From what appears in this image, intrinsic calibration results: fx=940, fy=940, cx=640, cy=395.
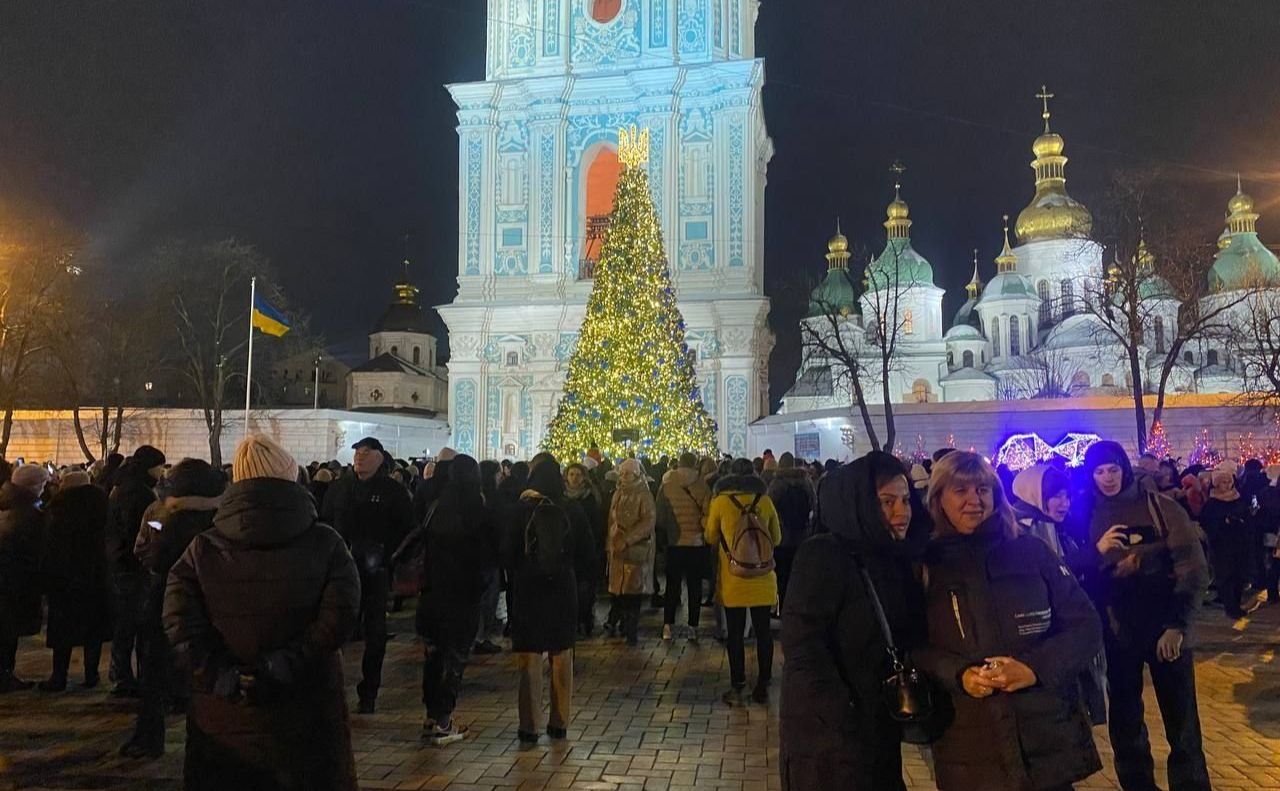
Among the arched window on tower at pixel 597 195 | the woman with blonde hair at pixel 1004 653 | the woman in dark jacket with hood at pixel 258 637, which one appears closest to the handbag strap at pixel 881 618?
the woman with blonde hair at pixel 1004 653

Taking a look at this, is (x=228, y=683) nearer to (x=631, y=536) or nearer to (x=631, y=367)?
(x=631, y=536)

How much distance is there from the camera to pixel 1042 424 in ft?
87.2

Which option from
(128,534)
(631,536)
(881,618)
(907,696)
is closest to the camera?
(907,696)

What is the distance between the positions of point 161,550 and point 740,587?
3.76m

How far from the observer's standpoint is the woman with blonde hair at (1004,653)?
2846 mm

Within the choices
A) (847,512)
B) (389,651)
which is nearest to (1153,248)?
(389,651)

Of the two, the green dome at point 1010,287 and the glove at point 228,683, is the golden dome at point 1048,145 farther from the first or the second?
the glove at point 228,683

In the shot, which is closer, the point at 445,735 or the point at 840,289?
the point at 445,735

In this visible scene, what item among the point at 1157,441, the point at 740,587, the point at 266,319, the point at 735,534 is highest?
the point at 266,319

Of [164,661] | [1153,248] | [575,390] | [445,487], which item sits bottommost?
[164,661]

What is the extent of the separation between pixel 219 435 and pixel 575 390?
20660 millimetres

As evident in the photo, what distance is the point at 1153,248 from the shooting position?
23750 millimetres

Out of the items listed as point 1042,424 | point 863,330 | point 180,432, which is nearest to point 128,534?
point 1042,424

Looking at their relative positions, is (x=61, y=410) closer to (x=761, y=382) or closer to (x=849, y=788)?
(x=761, y=382)
